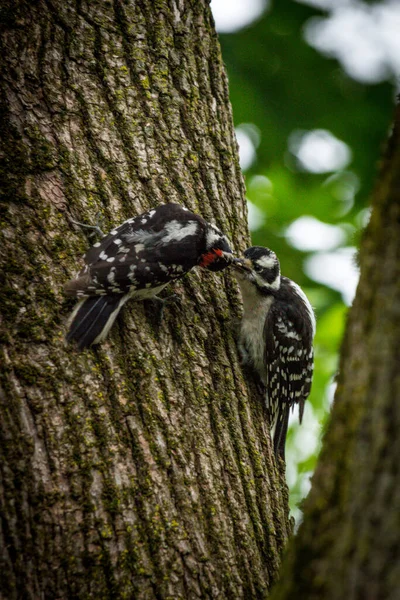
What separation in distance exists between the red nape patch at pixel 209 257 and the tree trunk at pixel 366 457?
5.26 ft

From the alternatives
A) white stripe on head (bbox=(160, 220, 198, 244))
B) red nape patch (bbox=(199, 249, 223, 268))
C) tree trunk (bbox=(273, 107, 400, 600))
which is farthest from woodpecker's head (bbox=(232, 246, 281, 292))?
tree trunk (bbox=(273, 107, 400, 600))

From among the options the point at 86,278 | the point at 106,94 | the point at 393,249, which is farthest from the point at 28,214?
the point at 393,249

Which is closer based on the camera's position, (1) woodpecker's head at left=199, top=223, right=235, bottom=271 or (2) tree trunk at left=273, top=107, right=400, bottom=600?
(2) tree trunk at left=273, top=107, right=400, bottom=600

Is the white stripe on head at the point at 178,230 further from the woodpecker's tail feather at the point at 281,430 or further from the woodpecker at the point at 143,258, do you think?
the woodpecker's tail feather at the point at 281,430

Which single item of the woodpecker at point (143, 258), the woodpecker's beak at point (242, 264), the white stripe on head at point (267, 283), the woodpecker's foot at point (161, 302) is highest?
the white stripe on head at point (267, 283)

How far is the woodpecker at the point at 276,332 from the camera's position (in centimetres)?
340

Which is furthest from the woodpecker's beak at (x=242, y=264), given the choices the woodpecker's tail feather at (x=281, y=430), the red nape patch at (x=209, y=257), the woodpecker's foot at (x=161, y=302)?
the woodpecker's tail feather at (x=281, y=430)

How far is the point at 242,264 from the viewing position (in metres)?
3.45

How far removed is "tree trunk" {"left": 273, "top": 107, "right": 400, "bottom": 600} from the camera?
1.28 m

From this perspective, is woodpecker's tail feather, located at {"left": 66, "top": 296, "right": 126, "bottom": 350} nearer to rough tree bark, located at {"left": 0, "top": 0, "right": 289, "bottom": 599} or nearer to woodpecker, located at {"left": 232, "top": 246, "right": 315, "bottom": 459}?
rough tree bark, located at {"left": 0, "top": 0, "right": 289, "bottom": 599}

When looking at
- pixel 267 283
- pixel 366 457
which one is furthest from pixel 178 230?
pixel 366 457

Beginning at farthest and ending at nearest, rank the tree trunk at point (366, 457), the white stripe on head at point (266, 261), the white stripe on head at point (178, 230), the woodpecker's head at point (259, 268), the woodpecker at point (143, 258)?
the white stripe on head at point (266, 261), the woodpecker's head at point (259, 268), the white stripe on head at point (178, 230), the woodpecker at point (143, 258), the tree trunk at point (366, 457)

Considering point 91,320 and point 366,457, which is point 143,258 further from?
point 366,457

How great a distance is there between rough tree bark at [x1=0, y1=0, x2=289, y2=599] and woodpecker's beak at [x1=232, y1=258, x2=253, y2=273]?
0.38 ft
